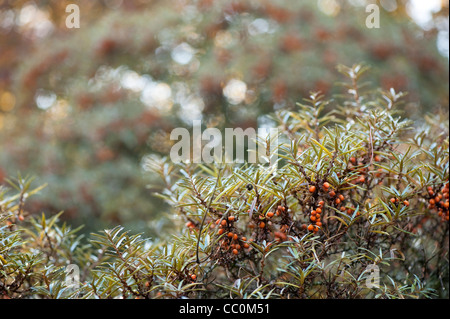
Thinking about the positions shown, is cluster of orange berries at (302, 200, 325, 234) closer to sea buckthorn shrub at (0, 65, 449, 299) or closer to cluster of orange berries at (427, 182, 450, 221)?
sea buckthorn shrub at (0, 65, 449, 299)

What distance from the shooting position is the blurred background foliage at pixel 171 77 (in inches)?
91.4

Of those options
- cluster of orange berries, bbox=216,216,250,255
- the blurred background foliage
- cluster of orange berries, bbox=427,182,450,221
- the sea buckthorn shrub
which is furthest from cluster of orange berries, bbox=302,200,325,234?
the blurred background foliage

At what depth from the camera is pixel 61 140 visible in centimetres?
250

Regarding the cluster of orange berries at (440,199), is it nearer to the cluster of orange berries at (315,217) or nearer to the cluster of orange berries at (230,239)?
the cluster of orange berries at (315,217)

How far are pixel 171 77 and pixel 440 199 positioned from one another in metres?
1.87

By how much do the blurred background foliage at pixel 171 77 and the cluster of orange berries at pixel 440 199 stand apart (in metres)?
1.29

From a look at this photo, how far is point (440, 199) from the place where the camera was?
990 millimetres

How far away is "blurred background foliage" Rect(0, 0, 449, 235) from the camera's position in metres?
2.32

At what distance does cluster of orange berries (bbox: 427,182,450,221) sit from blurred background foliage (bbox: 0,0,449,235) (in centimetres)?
129

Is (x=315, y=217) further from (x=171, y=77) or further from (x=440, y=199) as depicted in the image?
(x=171, y=77)

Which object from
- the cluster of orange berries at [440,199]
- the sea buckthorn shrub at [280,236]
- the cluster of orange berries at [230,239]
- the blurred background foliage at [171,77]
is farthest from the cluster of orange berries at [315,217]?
the blurred background foliage at [171,77]

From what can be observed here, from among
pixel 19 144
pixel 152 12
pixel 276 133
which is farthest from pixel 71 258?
pixel 152 12

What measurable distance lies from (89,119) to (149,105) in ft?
1.31

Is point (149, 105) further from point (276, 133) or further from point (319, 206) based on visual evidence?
point (319, 206)
